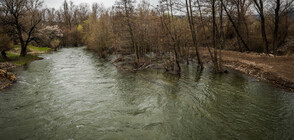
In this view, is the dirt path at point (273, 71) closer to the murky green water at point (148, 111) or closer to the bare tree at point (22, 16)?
the murky green water at point (148, 111)

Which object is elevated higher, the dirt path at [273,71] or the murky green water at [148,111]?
the dirt path at [273,71]

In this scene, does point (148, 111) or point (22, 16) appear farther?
point (22, 16)

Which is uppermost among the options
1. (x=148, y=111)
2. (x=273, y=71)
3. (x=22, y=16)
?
(x=22, y=16)

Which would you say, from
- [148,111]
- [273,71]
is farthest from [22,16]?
[273,71]

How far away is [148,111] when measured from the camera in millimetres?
7559

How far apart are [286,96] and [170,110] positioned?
732 cm

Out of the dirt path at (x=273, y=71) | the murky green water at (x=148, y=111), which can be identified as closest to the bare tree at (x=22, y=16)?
the murky green water at (x=148, y=111)

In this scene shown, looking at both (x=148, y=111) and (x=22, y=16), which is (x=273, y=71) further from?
(x=22, y=16)

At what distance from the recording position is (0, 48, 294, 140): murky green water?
5.80 metres

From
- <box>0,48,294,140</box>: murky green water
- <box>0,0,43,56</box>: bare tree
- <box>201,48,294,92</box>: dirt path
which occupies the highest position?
<box>0,0,43,56</box>: bare tree

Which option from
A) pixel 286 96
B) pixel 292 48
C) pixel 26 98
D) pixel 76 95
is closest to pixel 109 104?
pixel 76 95

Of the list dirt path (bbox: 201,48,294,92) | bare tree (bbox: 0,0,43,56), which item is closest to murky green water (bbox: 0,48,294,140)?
dirt path (bbox: 201,48,294,92)

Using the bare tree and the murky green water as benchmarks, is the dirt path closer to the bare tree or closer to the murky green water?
the murky green water

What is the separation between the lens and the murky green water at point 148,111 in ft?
19.0
